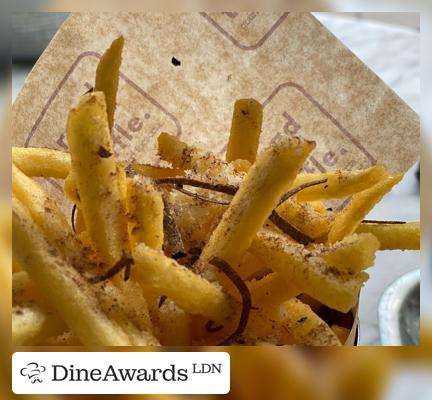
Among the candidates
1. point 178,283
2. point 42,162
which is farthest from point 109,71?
point 178,283

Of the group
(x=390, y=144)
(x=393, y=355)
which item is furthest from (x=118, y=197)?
(x=390, y=144)

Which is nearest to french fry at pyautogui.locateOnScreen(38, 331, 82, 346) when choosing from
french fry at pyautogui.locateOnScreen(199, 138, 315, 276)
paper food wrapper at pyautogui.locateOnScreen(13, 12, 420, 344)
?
french fry at pyautogui.locateOnScreen(199, 138, 315, 276)

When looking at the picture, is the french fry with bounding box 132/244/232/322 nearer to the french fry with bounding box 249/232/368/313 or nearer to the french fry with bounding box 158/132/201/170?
the french fry with bounding box 249/232/368/313

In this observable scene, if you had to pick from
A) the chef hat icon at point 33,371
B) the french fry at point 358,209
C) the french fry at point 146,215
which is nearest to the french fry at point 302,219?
the french fry at point 358,209

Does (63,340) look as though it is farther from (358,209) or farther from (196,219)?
(358,209)

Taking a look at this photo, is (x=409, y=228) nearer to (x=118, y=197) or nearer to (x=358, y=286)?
(x=358, y=286)
